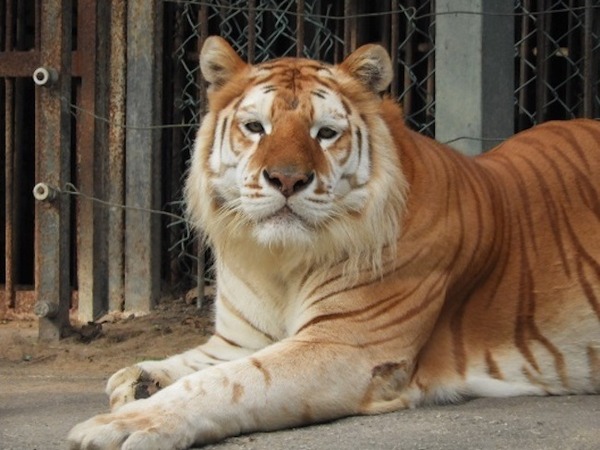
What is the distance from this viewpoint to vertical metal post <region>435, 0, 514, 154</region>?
16.9 ft

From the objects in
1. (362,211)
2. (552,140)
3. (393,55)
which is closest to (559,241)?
(552,140)

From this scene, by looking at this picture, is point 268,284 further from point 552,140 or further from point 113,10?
point 113,10

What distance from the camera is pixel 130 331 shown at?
6.14 m

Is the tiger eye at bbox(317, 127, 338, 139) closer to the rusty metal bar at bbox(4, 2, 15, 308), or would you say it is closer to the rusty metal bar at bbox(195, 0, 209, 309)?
the rusty metal bar at bbox(195, 0, 209, 309)

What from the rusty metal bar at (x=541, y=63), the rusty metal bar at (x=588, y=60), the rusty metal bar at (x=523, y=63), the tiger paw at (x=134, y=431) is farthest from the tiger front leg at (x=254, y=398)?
the rusty metal bar at (x=523, y=63)

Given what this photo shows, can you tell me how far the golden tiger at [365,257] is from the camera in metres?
3.79

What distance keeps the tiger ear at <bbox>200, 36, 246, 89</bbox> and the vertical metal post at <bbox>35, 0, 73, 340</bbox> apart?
6.21 feet

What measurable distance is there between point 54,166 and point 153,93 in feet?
1.96

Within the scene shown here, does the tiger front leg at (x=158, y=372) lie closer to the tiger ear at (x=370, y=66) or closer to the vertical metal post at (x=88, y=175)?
the tiger ear at (x=370, y=66)

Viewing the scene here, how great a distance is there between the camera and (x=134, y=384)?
3996mm

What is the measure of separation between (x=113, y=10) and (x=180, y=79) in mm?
441

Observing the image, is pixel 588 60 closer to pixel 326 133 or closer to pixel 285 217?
pixel 326 133

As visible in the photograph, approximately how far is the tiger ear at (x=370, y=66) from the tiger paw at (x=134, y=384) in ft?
3.47

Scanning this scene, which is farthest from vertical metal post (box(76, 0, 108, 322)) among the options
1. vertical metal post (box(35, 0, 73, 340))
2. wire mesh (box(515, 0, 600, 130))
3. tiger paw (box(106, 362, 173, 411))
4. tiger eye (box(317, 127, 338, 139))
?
tiger eye (box(317, 127, 338, 139))
